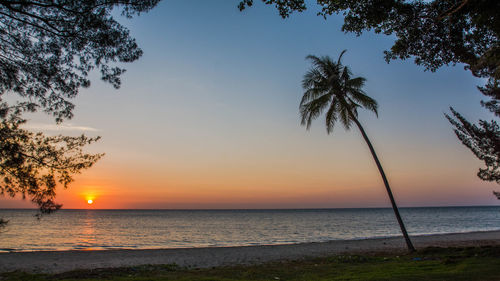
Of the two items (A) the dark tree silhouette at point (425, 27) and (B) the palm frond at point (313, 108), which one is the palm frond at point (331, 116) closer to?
(B) the palm frond at point (313, 108)

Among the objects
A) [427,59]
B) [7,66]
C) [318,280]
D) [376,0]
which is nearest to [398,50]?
[427,59]

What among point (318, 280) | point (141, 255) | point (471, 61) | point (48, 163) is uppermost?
point (471, 61)

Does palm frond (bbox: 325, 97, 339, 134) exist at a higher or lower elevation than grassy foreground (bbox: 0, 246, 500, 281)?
higher

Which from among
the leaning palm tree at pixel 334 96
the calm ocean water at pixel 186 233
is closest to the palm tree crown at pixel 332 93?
the leaning palm tree at pixel 334 96

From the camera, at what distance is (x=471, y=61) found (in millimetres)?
8086

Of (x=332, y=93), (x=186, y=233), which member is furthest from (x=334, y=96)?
(x=186, y=233)

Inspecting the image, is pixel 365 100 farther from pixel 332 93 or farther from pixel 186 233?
pixel 186 233

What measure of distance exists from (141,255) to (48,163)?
15.8 meters

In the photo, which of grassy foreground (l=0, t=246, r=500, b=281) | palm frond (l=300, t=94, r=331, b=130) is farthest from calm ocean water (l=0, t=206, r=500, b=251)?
palm frond (l=300, t=94, r=331, b=130)

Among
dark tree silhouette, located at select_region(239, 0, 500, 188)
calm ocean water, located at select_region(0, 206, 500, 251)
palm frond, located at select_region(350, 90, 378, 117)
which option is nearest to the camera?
dark tree silhouette, located at select_region(239, 0, 500, 188)

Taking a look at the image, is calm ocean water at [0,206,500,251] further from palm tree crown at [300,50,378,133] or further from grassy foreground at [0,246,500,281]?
palm tree crown at [300,50,378,133]

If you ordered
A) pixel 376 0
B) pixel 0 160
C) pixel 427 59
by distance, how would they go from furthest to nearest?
pixel 427 59 < pixel 376 0 < pixel 0 160

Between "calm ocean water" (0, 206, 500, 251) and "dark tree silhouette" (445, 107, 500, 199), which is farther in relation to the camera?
"calm ocean water" (0, 206, 500, 251)

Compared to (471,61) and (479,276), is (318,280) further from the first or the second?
(471,61)
